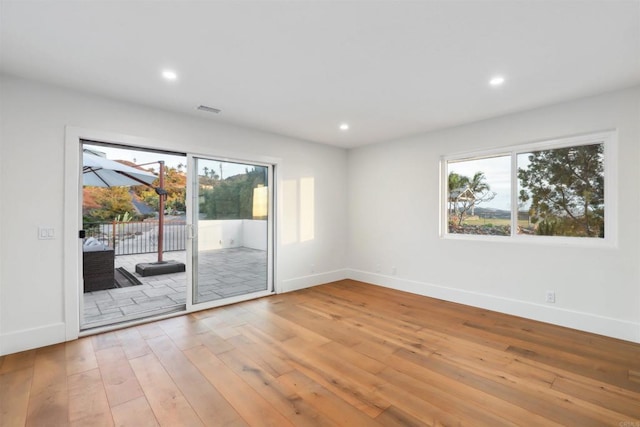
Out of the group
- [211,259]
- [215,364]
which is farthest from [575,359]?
[211,259]

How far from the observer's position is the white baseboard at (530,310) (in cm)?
303

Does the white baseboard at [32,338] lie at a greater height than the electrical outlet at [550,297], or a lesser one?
lesser

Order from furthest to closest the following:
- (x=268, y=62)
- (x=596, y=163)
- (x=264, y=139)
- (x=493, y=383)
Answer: (x=264, y=139) < (x=596, y=163) < (x=268, y=62) < (x=493, y=383)

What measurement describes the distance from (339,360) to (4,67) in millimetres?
3948

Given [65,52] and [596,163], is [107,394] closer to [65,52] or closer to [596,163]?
[65,52]

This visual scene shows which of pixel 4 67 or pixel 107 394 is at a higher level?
pixel 4 67

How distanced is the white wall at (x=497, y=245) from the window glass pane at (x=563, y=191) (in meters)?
0.22

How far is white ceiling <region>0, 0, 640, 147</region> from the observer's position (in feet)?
6.12

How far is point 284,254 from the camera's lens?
4863 mm

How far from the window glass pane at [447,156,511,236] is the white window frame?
0.19 feet

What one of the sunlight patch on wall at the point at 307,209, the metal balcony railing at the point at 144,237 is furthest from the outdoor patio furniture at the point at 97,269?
the sunlight patch on wall at the point at 307,209

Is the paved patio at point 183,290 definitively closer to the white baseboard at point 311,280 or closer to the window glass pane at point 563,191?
the white baseboard at point 311,280

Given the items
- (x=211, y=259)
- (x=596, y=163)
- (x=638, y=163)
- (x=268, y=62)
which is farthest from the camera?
(x=211, y=259)

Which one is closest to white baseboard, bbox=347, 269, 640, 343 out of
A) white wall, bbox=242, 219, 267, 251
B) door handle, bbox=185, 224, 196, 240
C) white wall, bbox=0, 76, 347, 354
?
white wall, bbox=242, 219, 267, 251
